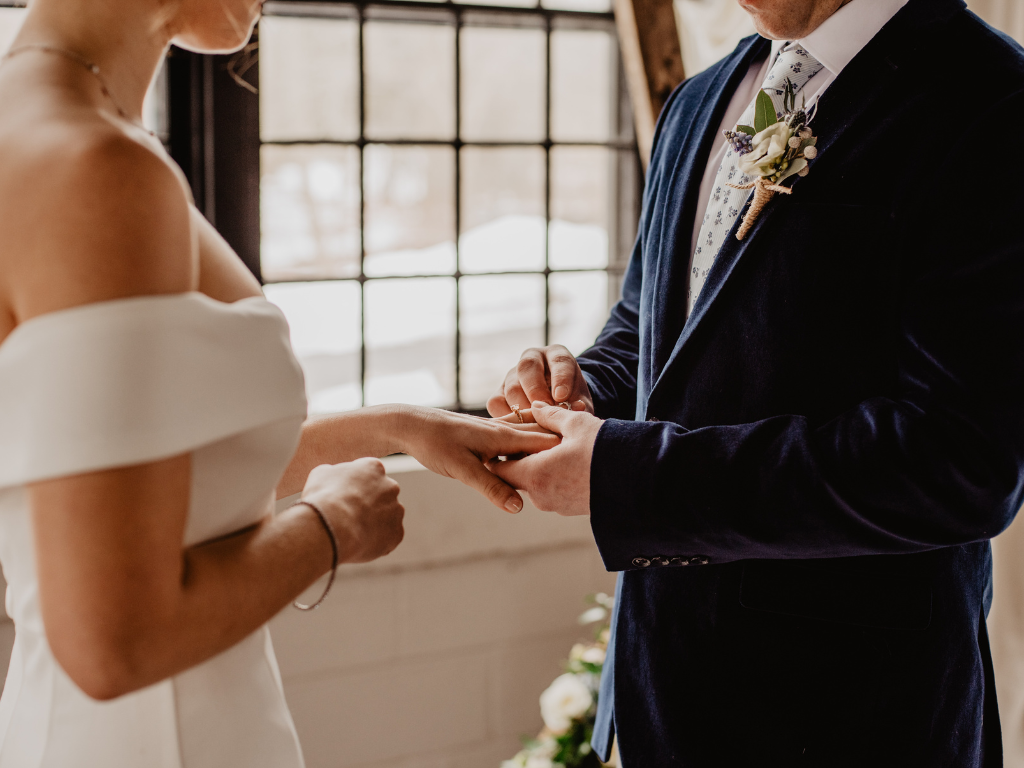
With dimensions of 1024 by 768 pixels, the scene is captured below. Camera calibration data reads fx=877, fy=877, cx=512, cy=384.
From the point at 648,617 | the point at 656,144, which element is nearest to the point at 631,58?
the point at 656,144

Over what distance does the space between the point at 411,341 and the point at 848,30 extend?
5.29ft

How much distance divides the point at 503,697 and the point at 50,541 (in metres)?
2.04

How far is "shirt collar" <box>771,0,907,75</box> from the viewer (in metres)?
1.18

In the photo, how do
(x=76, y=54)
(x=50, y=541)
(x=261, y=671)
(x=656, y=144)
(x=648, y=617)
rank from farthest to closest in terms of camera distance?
(x=656, y=144)
(x=648, y=617)
(x=261, y=671)
(x=76, y=54)
(x=50, y=541)

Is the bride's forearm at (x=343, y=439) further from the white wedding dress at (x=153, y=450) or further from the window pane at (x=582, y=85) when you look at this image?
the window pane at (x=582, y=85)

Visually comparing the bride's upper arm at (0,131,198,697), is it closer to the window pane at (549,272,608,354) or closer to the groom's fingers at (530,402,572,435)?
the groom's fingers at (530,402,572,435)

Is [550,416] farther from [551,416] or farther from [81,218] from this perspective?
[81,218]

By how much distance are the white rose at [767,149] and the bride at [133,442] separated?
0.63 metres

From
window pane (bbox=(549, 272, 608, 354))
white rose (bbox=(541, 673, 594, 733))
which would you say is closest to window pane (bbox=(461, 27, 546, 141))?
window pane (bbox=(549, 272, 608, 354))

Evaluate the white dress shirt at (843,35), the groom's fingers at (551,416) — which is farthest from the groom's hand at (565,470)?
the white dress shirt at (843,35)

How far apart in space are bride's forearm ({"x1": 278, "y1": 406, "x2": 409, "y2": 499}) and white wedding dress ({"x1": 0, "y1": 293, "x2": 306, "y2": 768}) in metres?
0.37

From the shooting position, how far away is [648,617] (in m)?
1.29

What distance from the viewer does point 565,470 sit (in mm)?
1187

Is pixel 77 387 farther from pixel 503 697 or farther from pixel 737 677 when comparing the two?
pixel 503 697
